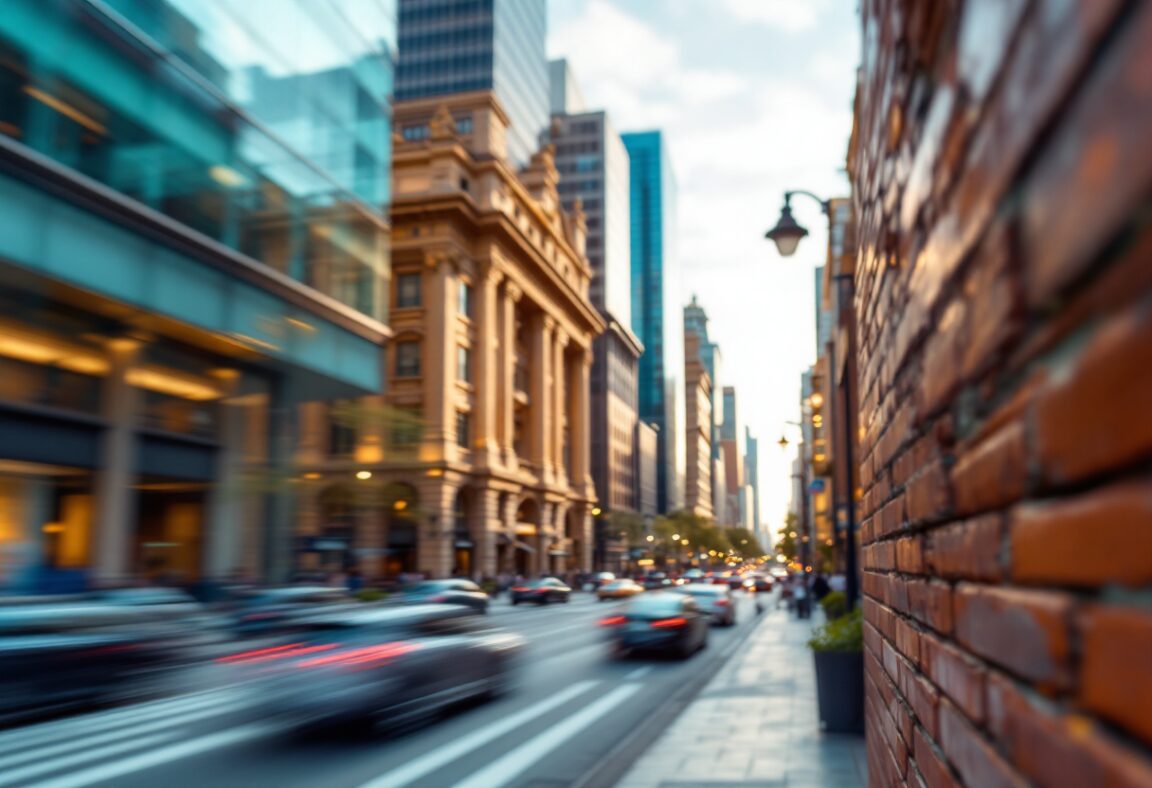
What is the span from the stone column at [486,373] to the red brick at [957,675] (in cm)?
6600

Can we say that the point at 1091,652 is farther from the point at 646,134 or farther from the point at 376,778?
the point at 646,134

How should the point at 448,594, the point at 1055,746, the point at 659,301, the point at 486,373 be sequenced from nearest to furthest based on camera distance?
the point at 1055,746
the point at 448,594
the point at 486,373
the point at 659,301

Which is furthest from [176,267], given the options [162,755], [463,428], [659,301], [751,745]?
[659,301]

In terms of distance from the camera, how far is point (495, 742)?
11.9 metres

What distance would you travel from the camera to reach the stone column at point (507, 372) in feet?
238

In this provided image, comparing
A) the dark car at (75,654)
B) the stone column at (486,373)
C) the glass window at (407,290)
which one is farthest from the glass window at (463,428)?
the dark car at (75,654)

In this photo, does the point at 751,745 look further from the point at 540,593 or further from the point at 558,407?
the point at 558,407

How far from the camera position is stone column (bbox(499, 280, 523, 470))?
7269 cm

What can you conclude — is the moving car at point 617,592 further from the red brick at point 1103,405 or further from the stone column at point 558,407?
the red brick at point 1103,405

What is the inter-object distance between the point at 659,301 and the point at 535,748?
506ft

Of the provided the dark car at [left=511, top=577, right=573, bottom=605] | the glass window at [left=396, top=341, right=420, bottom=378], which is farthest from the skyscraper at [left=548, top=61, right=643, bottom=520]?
the dark car at [left=511, top=577, right=573, bottom=605]

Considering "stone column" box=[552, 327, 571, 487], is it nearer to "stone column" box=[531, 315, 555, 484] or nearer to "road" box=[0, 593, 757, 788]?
"stone column" box=[531, 315, 555, 484]

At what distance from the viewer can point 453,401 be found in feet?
216

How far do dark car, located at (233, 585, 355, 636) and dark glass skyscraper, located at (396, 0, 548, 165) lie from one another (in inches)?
2625
